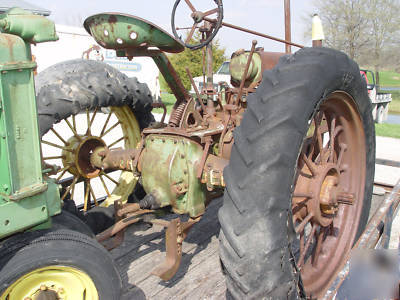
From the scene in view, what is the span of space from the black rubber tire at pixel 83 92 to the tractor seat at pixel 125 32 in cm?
66

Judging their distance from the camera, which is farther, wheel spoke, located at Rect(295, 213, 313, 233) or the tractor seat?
the tractor seat

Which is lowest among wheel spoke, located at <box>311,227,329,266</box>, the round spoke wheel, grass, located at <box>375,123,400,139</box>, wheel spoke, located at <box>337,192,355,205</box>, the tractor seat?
grass, located at <box>375,123,400,139</box>

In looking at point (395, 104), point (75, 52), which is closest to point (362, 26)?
point (395, 104)

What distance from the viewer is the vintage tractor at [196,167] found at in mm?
1646

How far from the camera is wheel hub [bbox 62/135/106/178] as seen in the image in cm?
315

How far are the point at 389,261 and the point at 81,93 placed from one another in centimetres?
229

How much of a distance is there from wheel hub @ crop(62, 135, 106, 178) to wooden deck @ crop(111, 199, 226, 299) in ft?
2.00

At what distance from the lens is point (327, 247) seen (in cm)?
256

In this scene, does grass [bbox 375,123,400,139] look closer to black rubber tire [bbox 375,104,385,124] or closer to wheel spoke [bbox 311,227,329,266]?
black rubber tire [bbox 375,104,385,124]

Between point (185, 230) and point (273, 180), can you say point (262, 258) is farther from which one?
point (185, 230)

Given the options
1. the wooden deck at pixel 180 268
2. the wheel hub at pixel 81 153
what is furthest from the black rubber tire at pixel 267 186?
the wheel hub at pixel 81 153

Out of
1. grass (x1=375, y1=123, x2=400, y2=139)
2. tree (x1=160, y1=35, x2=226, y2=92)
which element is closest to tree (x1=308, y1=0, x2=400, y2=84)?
tree (x1=160, y1=35, x2=226, y2=92)

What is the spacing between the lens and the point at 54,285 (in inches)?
72.4

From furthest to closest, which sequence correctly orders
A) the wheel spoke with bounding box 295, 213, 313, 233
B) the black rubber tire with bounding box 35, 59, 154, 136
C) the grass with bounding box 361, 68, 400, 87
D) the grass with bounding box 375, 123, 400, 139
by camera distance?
the grass with bounding box 361, 68, 400, 87 < the grass with bounding box 375, 123, 400, 139 < the black rubber tire with bounding box 35, 59, 154, 136 < the wheel spoke with bounding box 295, 213, 313, 233
